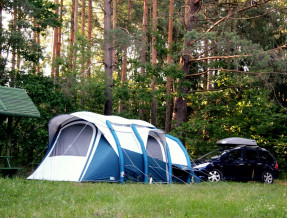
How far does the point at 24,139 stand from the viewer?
17547 millimetres

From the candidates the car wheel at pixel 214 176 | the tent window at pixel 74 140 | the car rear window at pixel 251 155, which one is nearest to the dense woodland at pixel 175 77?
the car rear window at pixel 251 155

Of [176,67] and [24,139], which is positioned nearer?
[24,139]

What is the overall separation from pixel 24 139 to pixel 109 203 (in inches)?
424

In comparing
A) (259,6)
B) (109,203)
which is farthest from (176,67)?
(109,203)

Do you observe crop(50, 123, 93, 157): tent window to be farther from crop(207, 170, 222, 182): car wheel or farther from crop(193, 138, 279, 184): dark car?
crop(207, 170, 222, 182): car wheel

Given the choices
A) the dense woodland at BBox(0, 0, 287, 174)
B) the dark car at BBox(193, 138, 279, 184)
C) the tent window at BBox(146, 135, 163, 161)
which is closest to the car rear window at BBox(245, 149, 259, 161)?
the dark car at BBox(193, 138, 279, 184)

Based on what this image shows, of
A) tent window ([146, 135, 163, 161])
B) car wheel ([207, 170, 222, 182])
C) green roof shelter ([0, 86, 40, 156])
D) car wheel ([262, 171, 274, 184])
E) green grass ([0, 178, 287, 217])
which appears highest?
green roof shelter ([0, 86, 40, 156])

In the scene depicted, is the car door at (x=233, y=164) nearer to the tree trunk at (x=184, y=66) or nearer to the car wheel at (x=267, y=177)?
the car wheel at (x=267, y=177)

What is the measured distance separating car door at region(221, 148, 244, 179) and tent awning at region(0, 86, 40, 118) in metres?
7.10

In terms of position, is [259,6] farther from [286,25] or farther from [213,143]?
[213,143]

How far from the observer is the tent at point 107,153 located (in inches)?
493

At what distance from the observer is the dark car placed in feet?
48.8

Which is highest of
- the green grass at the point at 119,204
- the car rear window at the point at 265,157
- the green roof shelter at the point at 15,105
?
the green roof shelter at the point at 15,105

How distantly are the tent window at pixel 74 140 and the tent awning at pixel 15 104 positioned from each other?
1205 mm
